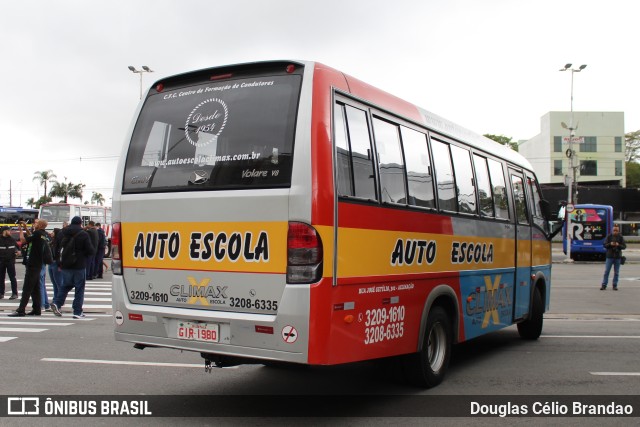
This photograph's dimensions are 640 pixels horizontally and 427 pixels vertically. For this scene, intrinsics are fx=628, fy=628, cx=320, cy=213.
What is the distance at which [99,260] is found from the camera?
21641mm

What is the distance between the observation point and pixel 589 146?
238ft

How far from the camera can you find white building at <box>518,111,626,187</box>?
71.3 metres

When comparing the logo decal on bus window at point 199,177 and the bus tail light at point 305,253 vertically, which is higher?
the logo decal on bus window at point 199,177

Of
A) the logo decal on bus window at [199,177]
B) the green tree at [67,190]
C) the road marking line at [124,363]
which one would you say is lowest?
the road marking line at [124,363]

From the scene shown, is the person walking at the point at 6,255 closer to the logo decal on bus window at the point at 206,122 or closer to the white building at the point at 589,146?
the logo decal on bus window at the point at 206,122

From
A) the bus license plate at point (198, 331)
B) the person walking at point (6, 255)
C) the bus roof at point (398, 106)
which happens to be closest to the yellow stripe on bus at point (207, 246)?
the bus license plate at point (198, 331)

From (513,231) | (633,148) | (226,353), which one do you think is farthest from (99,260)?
(633,148)

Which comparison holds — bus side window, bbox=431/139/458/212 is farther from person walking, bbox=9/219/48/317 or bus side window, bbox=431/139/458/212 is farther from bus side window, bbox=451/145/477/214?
person walking, bbox=9/219/48/317

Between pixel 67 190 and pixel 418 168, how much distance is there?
9861cm

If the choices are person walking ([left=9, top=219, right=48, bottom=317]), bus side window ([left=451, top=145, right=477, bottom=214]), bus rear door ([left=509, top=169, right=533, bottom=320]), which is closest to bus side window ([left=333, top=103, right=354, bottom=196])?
bus side window ([left=451, top=145, right=477, bottom=214])

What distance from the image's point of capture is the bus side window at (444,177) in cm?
699

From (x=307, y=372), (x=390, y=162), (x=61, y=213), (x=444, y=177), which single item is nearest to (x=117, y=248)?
(x=390, y=162)

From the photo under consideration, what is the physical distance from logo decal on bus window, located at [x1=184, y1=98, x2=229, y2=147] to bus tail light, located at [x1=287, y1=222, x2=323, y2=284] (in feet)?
4.23

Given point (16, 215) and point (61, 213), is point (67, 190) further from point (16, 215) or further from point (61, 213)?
point (61, 213)
